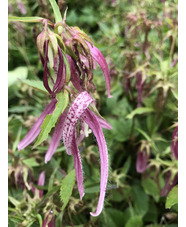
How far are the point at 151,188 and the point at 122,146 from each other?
207 mm

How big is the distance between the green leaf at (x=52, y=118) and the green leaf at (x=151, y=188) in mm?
606

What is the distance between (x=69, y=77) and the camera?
521mm

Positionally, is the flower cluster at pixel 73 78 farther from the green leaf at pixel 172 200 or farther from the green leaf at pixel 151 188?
the green leaf at pixel 151 188

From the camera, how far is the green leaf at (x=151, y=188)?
39.9 inches

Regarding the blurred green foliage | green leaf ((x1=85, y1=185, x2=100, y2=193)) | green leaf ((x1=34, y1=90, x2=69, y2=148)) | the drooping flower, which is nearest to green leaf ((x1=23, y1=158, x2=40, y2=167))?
the blurred green foliage

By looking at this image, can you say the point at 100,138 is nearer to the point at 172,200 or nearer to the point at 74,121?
the point at 74,121

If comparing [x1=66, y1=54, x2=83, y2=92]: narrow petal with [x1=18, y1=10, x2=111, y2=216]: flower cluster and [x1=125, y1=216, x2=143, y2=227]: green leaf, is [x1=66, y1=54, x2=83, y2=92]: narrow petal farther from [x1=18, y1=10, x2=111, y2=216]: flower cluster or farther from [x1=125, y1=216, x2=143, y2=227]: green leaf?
[x1=125, y1=216, x2=143, y2=227]: green leaf

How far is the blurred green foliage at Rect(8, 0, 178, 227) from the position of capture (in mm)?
831

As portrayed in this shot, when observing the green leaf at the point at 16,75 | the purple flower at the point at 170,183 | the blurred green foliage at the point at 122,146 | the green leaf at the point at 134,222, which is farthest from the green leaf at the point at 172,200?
the green leaf at the point at 16,75

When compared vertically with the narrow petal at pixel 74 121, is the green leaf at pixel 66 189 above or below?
below

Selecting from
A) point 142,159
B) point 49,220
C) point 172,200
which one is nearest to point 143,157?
point 142,159

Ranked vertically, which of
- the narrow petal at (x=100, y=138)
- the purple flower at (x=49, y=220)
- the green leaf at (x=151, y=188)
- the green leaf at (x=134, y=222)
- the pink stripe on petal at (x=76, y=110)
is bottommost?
the green leaf at (x=134, y=222)
